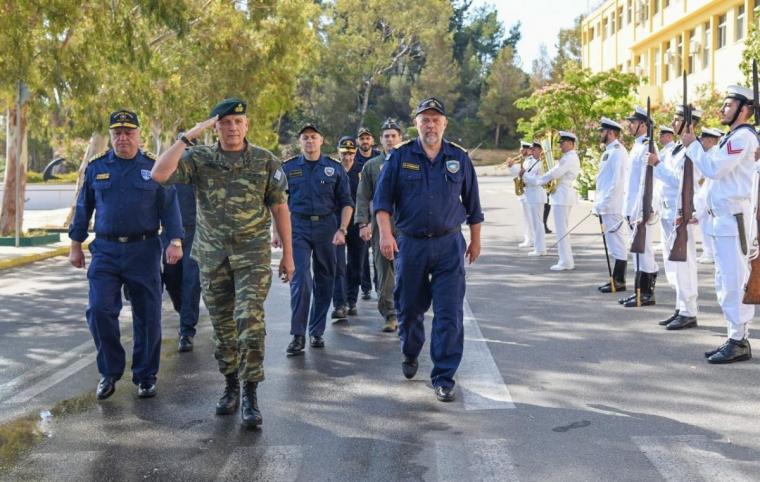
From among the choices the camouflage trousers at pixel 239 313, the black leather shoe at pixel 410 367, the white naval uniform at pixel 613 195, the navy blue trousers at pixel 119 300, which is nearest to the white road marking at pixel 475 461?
the camouflage trousers at pixel 239 313

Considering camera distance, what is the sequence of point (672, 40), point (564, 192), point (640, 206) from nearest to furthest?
point (640, 206) → point (564, 192) → point (672, 40)

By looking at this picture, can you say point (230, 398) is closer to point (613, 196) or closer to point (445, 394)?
point (445, 394)

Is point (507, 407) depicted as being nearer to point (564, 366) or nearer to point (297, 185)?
point (564, 366)

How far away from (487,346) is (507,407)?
216cm

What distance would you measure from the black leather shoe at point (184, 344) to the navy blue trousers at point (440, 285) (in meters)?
2.51

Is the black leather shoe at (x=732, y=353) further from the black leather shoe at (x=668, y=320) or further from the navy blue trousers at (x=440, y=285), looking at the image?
the navy blue trousers at (x=440, y=285)

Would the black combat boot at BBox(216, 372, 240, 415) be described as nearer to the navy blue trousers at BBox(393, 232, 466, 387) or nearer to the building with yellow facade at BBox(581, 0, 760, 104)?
the navy blue trousers at BBox(393, 232, 466, 387)

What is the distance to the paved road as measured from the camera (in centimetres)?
504

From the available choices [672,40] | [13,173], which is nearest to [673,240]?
[13,173]

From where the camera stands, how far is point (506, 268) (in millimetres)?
14469

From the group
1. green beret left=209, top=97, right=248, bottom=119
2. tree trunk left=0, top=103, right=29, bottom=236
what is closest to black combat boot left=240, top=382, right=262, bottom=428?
green beret left=209, top=97, right=248, bottom=119

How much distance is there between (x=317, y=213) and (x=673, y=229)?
338 cm

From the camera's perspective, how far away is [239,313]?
6.05m

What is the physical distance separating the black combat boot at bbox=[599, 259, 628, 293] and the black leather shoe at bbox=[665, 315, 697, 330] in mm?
2597
